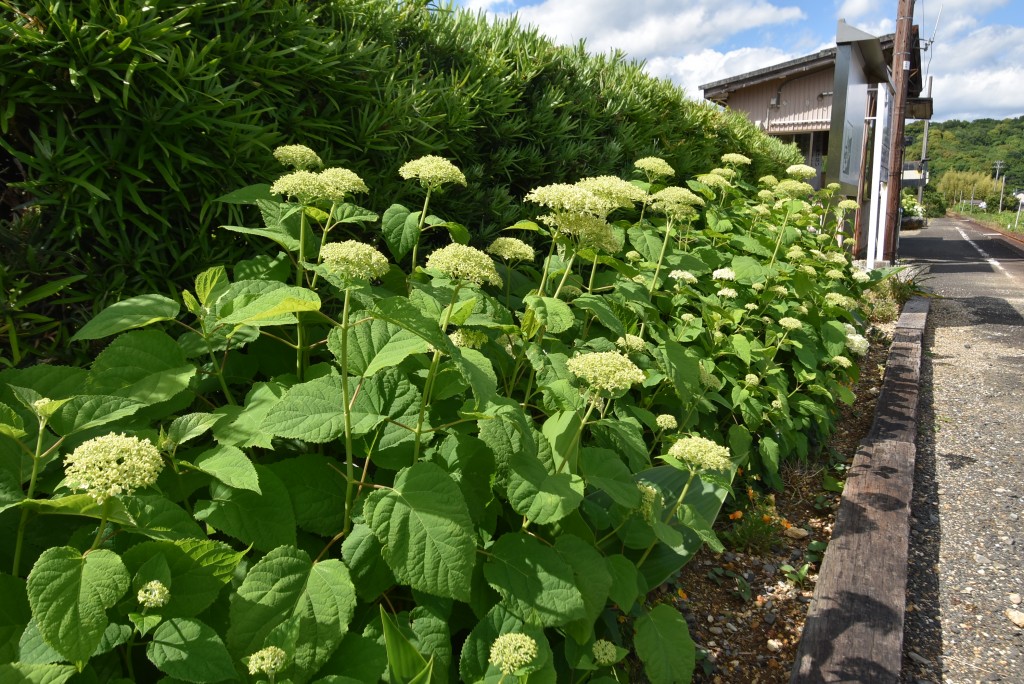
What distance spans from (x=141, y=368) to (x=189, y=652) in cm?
70

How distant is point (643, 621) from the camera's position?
1.75m

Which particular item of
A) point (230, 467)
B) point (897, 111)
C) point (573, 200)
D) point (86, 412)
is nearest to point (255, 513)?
point (230, 467)

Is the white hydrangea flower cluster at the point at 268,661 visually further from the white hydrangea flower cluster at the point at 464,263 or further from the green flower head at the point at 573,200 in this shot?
the green flower head at the point at 573,200

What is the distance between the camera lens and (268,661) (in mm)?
1038

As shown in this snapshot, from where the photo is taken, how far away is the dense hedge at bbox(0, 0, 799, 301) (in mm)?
1615

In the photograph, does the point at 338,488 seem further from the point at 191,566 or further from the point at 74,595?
the point at 74,595

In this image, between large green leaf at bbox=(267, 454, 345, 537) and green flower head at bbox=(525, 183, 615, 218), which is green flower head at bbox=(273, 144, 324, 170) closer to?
green flower head at bbox=(525, 183, 615, 218)

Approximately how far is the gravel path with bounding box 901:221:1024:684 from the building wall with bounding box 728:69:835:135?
1069 centimetres

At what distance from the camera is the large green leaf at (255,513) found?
128 centimetres

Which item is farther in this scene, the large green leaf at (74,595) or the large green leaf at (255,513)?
the large green leaf at (255,513)

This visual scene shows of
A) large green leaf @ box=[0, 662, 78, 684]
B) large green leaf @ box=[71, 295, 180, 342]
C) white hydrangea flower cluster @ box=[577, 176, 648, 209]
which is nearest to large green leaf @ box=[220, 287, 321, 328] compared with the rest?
large green leaf @ box=[71, 295, 180, 342]

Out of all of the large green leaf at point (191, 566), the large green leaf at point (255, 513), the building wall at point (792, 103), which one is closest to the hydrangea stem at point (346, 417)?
the large green leaf at point (255, 513)

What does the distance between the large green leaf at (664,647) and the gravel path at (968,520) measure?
0.94 m

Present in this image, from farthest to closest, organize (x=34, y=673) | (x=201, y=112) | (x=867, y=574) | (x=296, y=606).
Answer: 1. (x=867, y=574)
2. (x=201, y=112)
3. (x=296, y=606)
4. (x=34, y=673)
